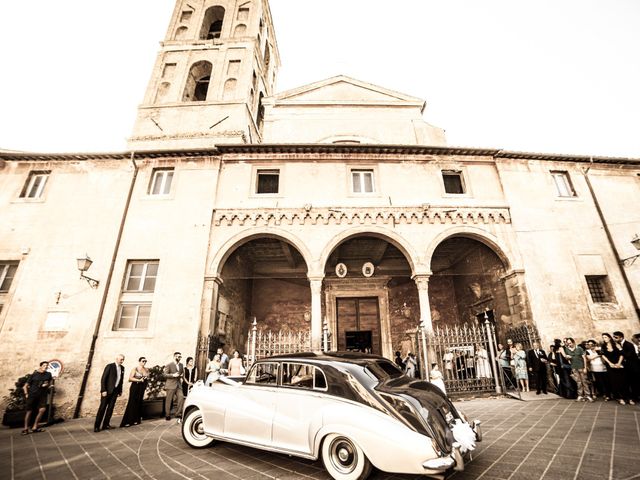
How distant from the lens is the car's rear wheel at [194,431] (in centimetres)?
479

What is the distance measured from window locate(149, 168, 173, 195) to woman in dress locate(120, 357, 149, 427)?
270 inches

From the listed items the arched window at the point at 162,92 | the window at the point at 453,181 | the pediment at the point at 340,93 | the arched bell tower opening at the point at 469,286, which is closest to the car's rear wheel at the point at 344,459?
the arched bell tower opening at the point at 469,286

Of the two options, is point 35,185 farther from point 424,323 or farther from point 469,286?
point 469,286

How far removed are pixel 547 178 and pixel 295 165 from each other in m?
10.5

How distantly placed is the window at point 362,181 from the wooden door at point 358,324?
5.99 m

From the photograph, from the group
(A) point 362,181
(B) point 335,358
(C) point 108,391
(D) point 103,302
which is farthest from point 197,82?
(B) point 335,358

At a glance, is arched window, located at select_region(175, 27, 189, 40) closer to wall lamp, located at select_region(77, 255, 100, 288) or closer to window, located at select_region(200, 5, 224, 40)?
window, located at select_region(200, 5, 224, 40)

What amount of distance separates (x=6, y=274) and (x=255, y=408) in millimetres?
11936

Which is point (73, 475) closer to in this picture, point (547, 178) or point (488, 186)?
point (488, 186)

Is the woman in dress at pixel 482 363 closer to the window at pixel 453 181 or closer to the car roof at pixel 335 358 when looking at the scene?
the window at pixel 453 181

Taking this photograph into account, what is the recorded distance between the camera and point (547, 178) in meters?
12.5

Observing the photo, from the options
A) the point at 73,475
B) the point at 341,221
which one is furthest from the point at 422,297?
the point at 73,475

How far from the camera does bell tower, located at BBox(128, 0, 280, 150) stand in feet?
49.8

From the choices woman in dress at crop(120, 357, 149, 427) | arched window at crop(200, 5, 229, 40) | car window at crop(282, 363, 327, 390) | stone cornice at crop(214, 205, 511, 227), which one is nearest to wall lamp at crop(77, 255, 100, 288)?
stone cornice at crop(214, 205, 511, 227)
